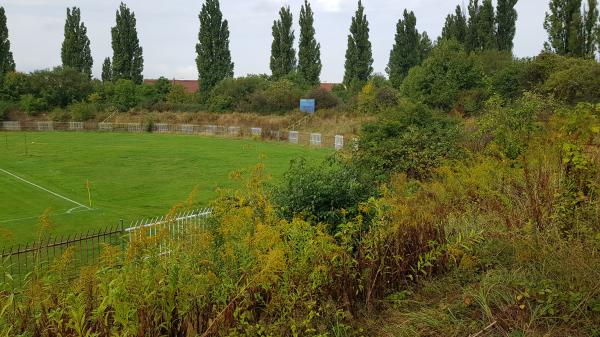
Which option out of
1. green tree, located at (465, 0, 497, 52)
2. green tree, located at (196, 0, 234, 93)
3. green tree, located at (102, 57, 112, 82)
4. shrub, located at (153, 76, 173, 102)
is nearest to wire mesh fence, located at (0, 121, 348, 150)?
green tree, located at (196, 0, 234, 93)

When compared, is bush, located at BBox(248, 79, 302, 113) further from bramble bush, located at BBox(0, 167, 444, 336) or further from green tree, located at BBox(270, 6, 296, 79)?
bramble bush, located at BBox(0, 167, 444, 336)

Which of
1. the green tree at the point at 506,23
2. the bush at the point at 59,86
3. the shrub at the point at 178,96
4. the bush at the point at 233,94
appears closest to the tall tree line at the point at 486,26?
the green tree at the point at 506,23

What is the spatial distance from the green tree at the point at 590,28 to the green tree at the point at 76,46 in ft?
175

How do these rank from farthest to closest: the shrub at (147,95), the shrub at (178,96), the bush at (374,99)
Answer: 1. the shrub at (178,96)
2. the shrub at (147,95)
3. the bush at (374,99)

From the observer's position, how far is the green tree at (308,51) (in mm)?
54344

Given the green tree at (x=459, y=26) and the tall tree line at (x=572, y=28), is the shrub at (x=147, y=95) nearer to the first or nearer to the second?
the green tree at (x=459, y=26)

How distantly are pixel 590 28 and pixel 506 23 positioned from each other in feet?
31.9

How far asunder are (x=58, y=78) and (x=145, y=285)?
2424 inches

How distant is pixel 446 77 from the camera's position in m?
32.3

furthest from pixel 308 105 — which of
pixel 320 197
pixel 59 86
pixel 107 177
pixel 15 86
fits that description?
pixel 320 197

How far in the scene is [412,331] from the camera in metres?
4.38

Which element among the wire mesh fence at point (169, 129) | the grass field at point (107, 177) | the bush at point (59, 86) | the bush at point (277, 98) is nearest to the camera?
the grass field at point (107, 177)

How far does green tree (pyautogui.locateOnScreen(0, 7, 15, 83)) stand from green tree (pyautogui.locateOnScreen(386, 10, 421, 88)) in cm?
4363

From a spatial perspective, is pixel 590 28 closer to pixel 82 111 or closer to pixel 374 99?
pixel 374 99
